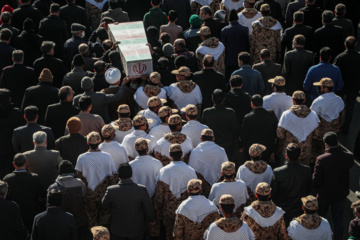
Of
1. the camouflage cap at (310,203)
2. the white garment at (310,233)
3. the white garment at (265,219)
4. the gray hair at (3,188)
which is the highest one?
the gray hair at (3,188)

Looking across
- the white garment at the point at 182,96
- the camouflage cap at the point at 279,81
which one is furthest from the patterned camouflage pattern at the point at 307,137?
the white garment at the point at 182,96

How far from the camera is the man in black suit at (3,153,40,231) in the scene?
10742 mm

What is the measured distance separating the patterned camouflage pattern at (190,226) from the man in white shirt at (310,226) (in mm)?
1148

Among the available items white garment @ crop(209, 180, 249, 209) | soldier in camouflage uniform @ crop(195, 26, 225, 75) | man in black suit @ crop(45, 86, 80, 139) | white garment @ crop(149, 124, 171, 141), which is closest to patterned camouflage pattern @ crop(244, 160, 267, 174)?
white garment @ crop(209, 180, 249, 209)

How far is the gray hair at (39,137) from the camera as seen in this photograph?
445 inches

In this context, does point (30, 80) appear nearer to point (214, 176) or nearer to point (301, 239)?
point (214, 176)

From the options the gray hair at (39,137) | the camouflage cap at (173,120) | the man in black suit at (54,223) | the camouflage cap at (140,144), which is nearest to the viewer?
the man in black suit at (54,223)

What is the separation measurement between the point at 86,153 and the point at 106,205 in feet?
3.34

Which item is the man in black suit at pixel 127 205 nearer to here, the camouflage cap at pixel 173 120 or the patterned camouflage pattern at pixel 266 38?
the camouflage cap at pixel 173 120

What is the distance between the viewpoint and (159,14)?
16.8 metres

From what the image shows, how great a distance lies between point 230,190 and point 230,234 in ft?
3.87

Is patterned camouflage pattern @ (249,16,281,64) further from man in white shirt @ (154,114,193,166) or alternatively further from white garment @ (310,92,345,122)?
man in white shirt @ (154,114,193,166)

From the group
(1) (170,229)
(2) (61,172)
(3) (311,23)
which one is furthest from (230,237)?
(3) (311,23)

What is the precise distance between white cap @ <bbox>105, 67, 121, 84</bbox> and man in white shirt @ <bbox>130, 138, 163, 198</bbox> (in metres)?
2.60
